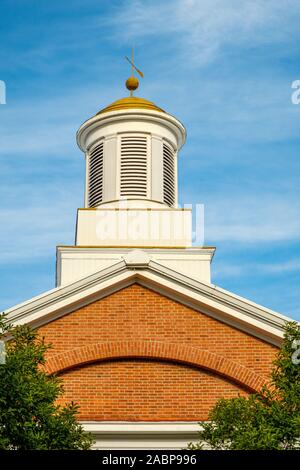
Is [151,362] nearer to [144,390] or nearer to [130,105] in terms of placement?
[144,390]

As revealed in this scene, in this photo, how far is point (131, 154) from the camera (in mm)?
27750

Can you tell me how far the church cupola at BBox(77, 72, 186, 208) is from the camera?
1076 inches

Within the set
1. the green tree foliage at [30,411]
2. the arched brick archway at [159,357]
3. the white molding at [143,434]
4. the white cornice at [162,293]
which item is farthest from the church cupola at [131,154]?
the green tree foliage at [30,411]

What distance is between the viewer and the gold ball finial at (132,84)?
100 feet

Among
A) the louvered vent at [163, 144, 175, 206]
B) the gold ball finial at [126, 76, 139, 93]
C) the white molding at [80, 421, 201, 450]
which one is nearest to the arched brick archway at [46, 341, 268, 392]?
the white molding at [80, 421, 201, 450]

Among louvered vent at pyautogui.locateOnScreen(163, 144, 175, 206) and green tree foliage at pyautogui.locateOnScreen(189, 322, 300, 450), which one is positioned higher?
louvered vent at pyautogui.locateOnScreen(163, 144, 175, 206)

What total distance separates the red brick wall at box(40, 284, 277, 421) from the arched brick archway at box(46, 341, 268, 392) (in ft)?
0.07

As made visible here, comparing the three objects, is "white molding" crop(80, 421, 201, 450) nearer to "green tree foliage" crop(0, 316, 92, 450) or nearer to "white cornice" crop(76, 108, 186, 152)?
"green tree foliage" crop(0, 316, 92, 450)

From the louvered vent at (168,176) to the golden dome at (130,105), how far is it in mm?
1369

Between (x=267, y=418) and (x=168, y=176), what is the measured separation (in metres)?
13.9

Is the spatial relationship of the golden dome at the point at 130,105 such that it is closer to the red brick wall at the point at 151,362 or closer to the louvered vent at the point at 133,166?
the louvered vent at the point at 133,166

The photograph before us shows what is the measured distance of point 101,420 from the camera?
778 inches

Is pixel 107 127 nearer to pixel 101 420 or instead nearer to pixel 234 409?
pixel 101 420

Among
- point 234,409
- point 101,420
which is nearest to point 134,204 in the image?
point 101,420
